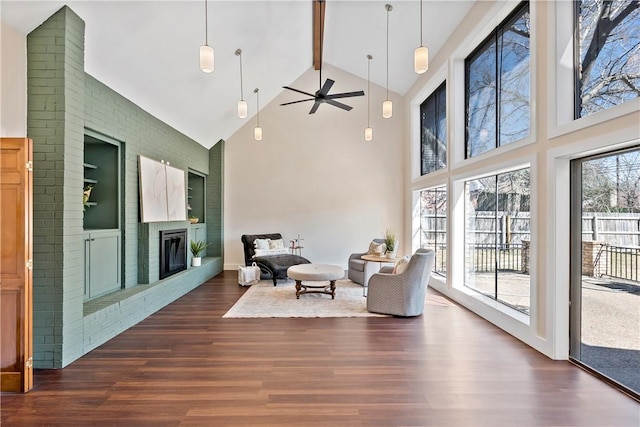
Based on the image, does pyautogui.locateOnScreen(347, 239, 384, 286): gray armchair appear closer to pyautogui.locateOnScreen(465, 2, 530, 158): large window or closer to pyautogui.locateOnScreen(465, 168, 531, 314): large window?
pyautogui.locateOnScreen(465, 168, 531, 314): large window

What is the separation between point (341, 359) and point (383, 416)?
92 cm

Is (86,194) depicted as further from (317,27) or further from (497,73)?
(497,73)

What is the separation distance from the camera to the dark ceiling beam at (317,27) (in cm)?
551

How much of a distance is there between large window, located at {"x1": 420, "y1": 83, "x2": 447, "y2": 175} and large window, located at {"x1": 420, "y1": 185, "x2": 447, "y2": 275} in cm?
54

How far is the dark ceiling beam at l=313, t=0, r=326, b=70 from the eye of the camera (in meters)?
5.51

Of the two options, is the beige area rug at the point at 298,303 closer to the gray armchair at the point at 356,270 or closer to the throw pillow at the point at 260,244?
the gray armchair at the point at 356,270

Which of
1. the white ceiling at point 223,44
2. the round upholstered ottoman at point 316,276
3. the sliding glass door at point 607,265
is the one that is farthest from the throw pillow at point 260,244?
the sliding glass door at point 607,265

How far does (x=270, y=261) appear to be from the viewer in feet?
22.0

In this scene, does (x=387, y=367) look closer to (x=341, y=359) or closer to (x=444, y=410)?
(x=341, y=359)

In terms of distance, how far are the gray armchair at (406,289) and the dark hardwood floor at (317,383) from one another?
510 millimetres

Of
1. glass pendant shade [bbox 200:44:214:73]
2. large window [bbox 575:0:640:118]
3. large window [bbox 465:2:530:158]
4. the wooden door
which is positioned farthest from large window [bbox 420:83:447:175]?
the wooden door

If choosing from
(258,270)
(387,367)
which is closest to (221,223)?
(258,270)

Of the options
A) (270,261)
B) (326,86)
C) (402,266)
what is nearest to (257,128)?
(326,86)

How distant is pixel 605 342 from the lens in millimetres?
2904
